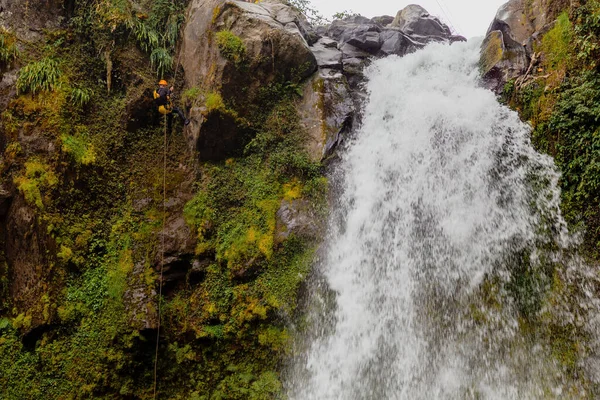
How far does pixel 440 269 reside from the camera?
6328 millimetres

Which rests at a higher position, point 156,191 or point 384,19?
point 384,19

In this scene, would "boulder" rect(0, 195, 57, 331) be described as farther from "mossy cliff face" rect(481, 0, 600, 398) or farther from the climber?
"mossy cliff face" rect(481, 0, 600, 398)

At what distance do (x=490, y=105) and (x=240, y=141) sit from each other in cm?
582

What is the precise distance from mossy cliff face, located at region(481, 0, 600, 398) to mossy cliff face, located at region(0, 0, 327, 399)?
402 centimetres

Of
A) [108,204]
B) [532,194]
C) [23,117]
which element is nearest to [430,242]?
[532,194]

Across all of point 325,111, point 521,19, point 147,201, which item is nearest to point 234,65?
point 325,111

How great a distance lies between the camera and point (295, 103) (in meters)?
8.69

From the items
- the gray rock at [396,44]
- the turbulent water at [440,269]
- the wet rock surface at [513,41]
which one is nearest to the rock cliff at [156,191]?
the turbulent water at [440,269]

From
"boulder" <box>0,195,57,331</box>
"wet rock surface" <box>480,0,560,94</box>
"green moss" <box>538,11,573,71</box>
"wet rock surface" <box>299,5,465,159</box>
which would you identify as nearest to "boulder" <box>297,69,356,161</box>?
"wet rock surface" <box>299,5,465,159</box>

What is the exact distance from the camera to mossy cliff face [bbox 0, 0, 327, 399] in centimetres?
622

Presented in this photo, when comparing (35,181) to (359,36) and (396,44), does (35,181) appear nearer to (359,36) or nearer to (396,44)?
(359,36)

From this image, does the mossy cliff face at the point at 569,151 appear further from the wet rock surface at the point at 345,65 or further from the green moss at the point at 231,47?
the green moss at the point at 231,47

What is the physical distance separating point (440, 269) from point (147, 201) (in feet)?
20.4

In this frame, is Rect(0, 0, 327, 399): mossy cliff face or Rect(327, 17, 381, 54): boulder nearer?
Rect(0, 0, 327, 399): mossy cliff face
